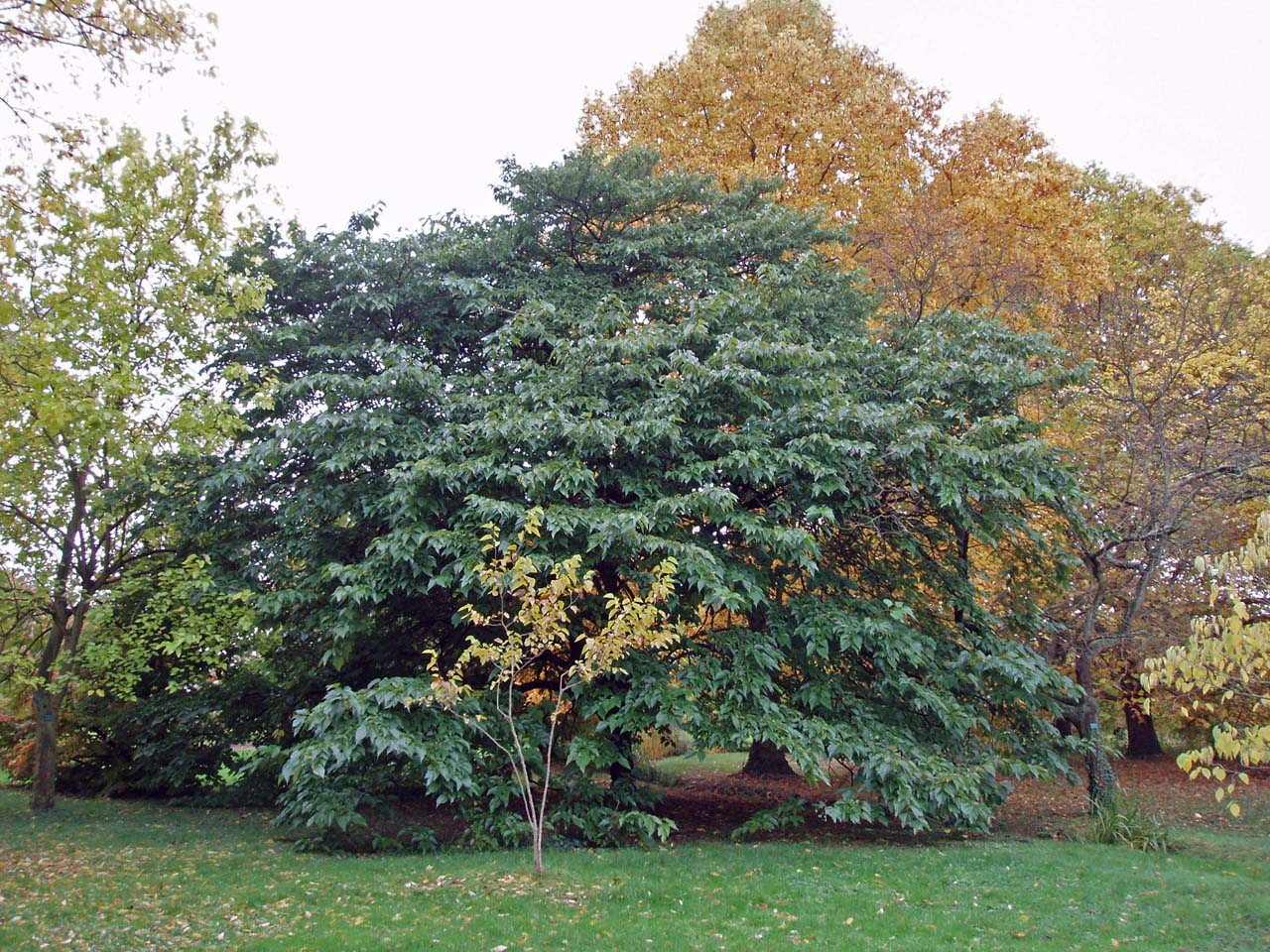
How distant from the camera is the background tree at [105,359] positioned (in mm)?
8227

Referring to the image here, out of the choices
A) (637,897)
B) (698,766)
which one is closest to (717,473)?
(637,897)

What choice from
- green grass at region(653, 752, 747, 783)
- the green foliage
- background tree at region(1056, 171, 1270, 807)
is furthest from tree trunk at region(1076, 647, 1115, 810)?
green grass at region(653, 752, 747, 783)

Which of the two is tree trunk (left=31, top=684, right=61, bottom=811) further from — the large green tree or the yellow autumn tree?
the yellow autumn tree

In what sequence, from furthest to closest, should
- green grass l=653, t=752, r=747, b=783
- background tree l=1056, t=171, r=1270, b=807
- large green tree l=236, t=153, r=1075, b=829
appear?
green grass l=653, t=752, r=747, b=783, background tree l=1056, t=171, r=1270, b=807, large green tree l=236, t=153, r=1075, b=829

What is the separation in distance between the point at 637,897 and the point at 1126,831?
6209 millimetres

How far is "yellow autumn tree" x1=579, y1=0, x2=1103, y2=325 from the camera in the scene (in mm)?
15375

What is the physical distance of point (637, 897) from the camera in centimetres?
721

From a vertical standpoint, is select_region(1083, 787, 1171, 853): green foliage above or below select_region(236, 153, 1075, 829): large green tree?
below

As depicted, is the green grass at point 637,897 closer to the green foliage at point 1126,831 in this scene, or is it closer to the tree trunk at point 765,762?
Result: the green foliage at point 1126,831

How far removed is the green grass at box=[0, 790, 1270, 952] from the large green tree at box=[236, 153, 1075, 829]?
3.39 feet

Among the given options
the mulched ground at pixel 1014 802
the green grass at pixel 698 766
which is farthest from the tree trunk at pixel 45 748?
the green grass at pixel 698 766

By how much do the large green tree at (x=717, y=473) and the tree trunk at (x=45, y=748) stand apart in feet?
12.0

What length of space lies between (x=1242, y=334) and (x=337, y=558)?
14937mm

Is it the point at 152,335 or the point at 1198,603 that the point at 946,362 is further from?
the point at 152,335
